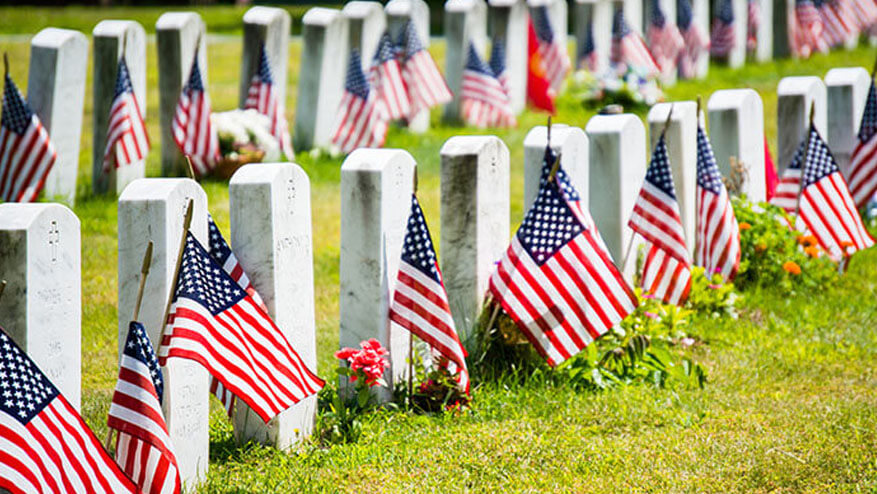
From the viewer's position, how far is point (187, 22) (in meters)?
8.32

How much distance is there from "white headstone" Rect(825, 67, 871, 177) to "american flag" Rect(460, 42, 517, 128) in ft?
13.1

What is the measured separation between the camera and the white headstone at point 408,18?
412 inches

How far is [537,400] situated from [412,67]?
5795 mm

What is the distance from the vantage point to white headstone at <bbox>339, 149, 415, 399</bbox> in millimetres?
4508

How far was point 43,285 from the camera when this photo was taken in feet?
11.2

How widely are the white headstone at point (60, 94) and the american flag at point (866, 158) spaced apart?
5263 millimetres

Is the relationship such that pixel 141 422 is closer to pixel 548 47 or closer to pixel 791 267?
pixel 791 267

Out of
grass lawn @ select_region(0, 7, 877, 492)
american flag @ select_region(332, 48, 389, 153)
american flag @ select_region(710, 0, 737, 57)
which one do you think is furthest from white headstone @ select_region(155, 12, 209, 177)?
american flag @ select_region(710, 0, 737, 57)

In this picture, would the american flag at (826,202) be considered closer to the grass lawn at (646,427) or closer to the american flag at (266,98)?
the grass lawn at (646,427)

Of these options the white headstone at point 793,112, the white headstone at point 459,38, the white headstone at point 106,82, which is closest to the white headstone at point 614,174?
the white headstone at point 793,112

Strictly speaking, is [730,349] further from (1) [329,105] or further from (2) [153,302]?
(1) [329,105]

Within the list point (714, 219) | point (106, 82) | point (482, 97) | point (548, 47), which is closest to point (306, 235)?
point (714, 219)

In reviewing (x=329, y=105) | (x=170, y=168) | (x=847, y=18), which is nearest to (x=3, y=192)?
(x=170, y=168)

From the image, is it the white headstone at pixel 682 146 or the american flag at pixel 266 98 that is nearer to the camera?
the white headstone at pixel 682 146
